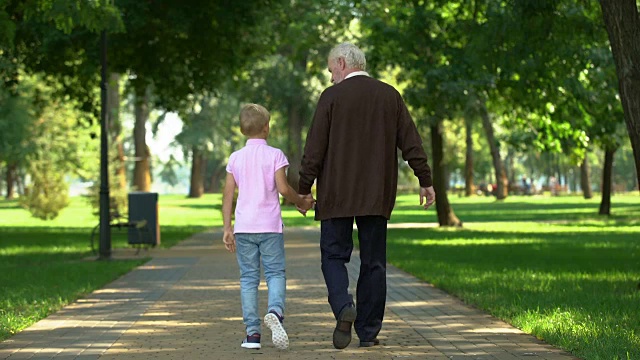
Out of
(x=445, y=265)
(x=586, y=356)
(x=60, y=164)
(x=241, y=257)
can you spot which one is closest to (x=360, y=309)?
(x=241, y=257)

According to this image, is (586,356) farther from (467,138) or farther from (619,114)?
(467,138)

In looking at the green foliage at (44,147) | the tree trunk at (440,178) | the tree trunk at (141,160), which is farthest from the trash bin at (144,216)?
the tree trunk at (141,160)

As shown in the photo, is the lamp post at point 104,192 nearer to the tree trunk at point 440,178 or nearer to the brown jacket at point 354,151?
the tree trunk at point 440,178

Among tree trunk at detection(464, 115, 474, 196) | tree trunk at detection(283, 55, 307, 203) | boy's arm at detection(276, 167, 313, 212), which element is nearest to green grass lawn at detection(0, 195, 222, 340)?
boy's arm at detection(276, 167, 313, 212)

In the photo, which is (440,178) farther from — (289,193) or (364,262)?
(289,193)

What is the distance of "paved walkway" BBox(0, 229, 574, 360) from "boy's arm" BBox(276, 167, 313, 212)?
980mm

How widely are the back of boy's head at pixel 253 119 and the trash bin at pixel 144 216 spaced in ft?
47.8

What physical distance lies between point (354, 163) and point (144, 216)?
50.7ft

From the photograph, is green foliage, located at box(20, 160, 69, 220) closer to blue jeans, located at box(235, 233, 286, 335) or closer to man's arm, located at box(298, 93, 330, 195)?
blue jeans, located at box(235, 233, 286, 335)

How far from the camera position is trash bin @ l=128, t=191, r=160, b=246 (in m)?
22.9

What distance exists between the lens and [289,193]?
826cm

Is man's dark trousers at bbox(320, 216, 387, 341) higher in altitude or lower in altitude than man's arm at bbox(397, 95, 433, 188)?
lower

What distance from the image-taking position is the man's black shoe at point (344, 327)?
8109mm

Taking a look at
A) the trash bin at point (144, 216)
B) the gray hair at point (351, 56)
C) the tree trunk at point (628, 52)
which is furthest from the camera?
the trash bin at point (144, 216)
